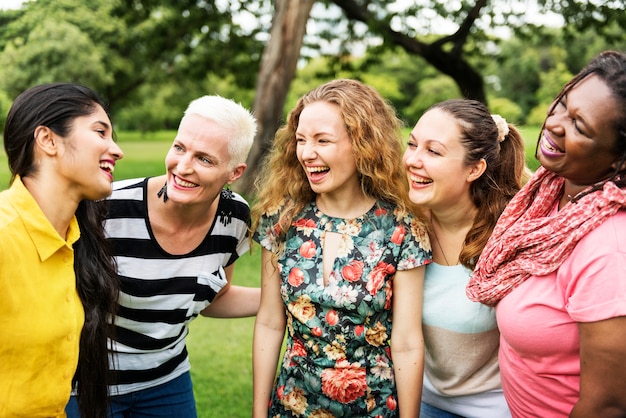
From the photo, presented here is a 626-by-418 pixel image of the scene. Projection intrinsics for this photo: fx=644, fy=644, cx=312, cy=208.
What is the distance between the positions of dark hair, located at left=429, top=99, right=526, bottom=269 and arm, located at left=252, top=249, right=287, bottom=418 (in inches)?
32.6

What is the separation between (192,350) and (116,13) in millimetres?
11728

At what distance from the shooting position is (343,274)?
2668 millimetres

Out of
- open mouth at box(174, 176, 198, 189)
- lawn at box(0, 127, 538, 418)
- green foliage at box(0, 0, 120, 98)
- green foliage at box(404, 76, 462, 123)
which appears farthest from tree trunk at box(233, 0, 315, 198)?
green foliage at box(404, 76, 462, 123)

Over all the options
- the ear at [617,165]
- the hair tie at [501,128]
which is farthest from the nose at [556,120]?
the hair tie at [501,128]

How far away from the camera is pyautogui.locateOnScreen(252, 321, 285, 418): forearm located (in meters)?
2.84

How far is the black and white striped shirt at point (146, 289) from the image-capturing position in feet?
9.11

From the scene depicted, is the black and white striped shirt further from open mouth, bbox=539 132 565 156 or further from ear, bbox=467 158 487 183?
open mouth, bbox=539 132 565 156

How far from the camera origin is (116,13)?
1562cm

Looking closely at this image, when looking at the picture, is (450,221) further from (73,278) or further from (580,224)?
(73,278)

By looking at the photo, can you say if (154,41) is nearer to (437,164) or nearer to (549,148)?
(437,164)

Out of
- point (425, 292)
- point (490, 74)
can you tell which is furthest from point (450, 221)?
point (490, 74)

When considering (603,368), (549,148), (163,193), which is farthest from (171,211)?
(603,368)

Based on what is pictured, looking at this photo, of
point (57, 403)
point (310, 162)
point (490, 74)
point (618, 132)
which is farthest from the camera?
point (490, 74)

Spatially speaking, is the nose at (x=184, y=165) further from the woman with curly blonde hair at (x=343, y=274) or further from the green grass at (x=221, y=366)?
the green grass at (x=221, y=366)
